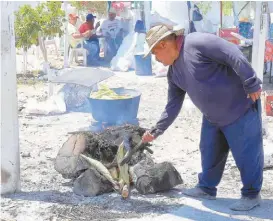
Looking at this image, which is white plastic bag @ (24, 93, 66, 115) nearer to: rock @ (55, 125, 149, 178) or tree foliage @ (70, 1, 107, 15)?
rock @ (55, 125, 149, 178)

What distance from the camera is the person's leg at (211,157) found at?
4.73 metres

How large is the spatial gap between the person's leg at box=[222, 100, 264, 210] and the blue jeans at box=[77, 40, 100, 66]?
37.3ft

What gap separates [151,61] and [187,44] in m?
9.55

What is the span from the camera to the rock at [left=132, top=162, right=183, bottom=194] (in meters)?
4.96

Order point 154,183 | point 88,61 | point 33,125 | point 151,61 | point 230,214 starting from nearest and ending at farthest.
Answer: point 230,214 → point 154,183 → point 33,125 → point 151,61 → point 88,61

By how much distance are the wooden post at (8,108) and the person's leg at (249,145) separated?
6.76 feet

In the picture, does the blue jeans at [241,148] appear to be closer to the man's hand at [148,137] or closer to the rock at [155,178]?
the rock at [155,178]

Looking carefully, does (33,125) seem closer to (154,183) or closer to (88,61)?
(154,183)

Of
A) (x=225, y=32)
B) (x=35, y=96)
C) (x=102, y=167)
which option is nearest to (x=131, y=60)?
(x=225, y=32)

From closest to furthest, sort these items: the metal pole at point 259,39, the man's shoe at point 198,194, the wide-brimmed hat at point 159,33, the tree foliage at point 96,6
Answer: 1. the wide-brimmed hat at point 159,33
2. the man's shoe at point 198,194
3. the metal pole at point 259,39
4. the tree foliage at point 96,6

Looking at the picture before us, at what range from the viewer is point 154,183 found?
4965 mm

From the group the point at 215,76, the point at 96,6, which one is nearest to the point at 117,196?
the point at 215,76

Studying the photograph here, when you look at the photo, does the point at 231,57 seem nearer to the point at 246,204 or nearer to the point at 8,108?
the point at 246,204

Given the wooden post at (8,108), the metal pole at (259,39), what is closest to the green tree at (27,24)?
the metal pole at (259,39)
